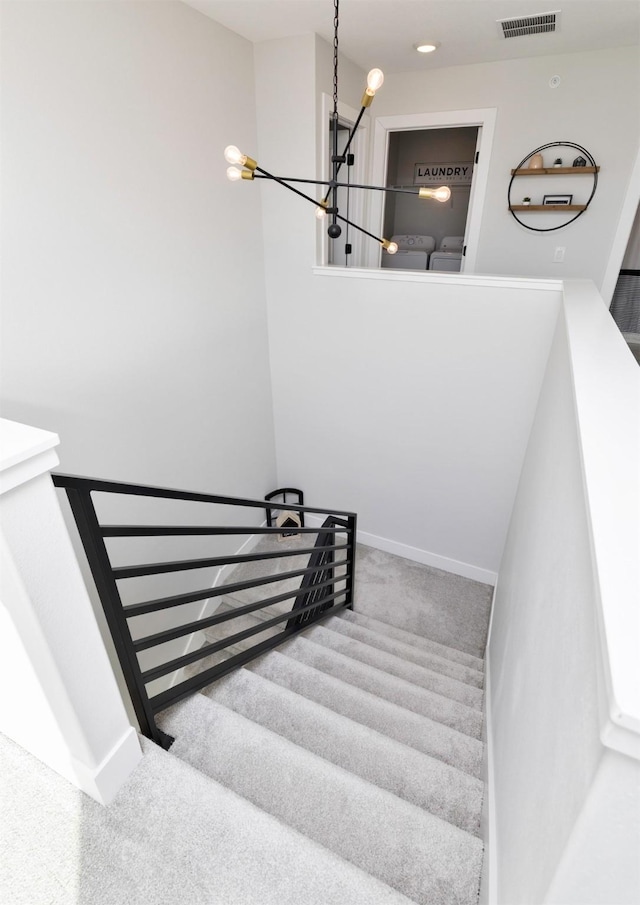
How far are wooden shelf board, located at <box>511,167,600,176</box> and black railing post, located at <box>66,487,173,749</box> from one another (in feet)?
13.2

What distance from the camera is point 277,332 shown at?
4.01 m

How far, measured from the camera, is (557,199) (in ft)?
11.8

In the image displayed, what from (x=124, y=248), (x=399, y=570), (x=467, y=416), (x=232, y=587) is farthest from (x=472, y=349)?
(x=232, y=587)

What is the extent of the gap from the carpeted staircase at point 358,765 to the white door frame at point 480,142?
11.9ft

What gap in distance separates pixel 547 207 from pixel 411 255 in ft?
7.56

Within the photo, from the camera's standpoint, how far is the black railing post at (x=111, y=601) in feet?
3.43

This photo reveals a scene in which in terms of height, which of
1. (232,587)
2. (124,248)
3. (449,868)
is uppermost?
(124,248)

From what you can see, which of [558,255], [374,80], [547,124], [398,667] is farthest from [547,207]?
[398,667]

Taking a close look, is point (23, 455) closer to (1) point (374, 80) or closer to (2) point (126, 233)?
(1) point (374, 80)

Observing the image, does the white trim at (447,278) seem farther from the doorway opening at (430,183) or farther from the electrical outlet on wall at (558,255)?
the doorway opening at (430,183)

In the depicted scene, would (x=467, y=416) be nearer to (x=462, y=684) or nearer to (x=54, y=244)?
(x=462, y=684)

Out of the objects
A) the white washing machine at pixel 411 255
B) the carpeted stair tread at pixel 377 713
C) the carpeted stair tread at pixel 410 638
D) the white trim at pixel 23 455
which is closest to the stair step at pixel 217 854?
the carpeted stair tread at pixel 377 713

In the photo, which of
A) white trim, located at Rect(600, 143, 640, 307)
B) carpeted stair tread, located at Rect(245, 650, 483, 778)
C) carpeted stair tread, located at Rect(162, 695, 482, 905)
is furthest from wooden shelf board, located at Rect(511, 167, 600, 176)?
carpeted stair tread, located at Rect(162, 695, 482, 905)

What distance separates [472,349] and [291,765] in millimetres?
2804
